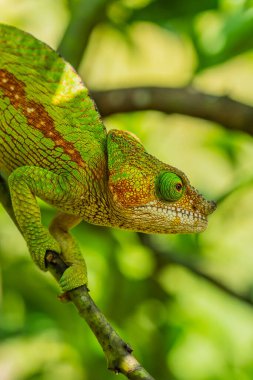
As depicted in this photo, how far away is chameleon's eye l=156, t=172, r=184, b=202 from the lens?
1.96 meters

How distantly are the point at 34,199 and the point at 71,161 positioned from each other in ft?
0.53

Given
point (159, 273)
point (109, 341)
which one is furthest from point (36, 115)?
point (159, 273)

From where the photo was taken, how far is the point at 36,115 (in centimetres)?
202

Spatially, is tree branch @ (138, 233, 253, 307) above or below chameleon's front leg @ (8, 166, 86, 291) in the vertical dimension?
above

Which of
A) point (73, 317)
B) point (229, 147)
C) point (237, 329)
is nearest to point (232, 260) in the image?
point (237, 329)

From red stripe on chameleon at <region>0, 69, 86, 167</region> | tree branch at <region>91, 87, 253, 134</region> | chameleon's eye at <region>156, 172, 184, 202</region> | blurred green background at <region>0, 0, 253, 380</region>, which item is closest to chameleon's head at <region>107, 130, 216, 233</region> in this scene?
chameleon's eye at <region>156, 172, 184, 202</region>

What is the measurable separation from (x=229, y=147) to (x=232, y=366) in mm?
1031

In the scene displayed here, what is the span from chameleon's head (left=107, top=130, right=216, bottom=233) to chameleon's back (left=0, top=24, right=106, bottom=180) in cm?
8

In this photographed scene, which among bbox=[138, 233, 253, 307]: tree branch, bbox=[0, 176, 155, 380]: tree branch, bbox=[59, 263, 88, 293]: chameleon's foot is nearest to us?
bbox=[0, 176, 155, 380]: tree branch

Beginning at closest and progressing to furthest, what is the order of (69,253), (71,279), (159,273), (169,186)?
(71,279)
(169,186)
(69,253)
(159,273)

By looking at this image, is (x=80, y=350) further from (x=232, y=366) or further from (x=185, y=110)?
(x=185, y=110)

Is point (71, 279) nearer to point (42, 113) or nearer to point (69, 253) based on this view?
point (69, 253)

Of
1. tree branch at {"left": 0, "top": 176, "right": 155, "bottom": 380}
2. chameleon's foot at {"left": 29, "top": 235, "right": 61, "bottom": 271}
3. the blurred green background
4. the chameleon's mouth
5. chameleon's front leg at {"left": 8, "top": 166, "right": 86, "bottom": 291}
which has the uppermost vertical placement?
the blurred green background

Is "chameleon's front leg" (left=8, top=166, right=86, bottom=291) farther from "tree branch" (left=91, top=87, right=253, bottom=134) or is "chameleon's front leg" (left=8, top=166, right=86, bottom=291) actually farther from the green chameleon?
"tree branch" (left=91, top=87, right=253, bottom=134)
